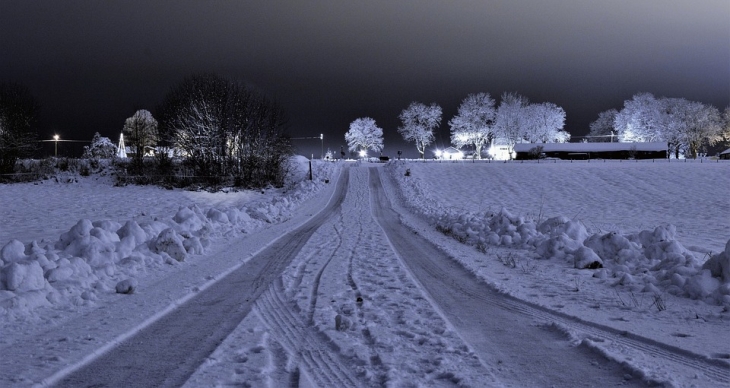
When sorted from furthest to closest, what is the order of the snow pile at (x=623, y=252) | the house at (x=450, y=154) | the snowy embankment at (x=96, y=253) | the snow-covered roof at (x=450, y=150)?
the snow-covered roof at (x=450, y=150), the house at (x=450, y=154), the snow pile at (x=623, y=252), the snowy embankment at (x=96, y=253)

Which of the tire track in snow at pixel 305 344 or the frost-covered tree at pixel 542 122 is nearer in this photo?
the tire track in snow at pixel 305 344

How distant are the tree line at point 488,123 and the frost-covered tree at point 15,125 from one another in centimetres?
7909

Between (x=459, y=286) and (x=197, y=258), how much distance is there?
610 centimetres

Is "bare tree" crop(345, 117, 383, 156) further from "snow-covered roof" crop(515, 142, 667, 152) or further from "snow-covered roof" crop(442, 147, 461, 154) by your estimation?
"snow-covered roof" crop(515, 142, 667, 152)

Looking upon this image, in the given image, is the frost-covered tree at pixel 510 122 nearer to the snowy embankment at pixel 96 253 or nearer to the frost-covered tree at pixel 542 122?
the frost-covered tree at pixel 542 122

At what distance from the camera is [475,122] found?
107 m

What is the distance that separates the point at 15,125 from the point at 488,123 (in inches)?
3623

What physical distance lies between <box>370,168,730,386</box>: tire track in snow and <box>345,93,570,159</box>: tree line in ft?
331

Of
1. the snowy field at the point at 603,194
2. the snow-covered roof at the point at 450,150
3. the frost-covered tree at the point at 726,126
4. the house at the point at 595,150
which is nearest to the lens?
the snowy field at the point at 603,194

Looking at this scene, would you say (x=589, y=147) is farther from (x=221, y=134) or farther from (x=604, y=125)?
(x=221, y=134)

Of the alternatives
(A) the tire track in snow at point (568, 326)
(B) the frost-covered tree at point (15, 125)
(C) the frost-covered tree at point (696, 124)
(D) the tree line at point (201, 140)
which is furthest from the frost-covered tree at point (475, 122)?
(A) the tire track in snow at point (568, 326)

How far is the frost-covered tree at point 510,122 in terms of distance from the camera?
347 feet

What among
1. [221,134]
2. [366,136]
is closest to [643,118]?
[366,136]

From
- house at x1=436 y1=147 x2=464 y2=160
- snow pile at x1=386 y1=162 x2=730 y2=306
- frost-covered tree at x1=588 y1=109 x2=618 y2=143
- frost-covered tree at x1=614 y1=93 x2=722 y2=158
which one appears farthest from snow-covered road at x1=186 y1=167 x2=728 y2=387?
frost-covered tree at x1=588 y1=109 x2=618 y2=143
